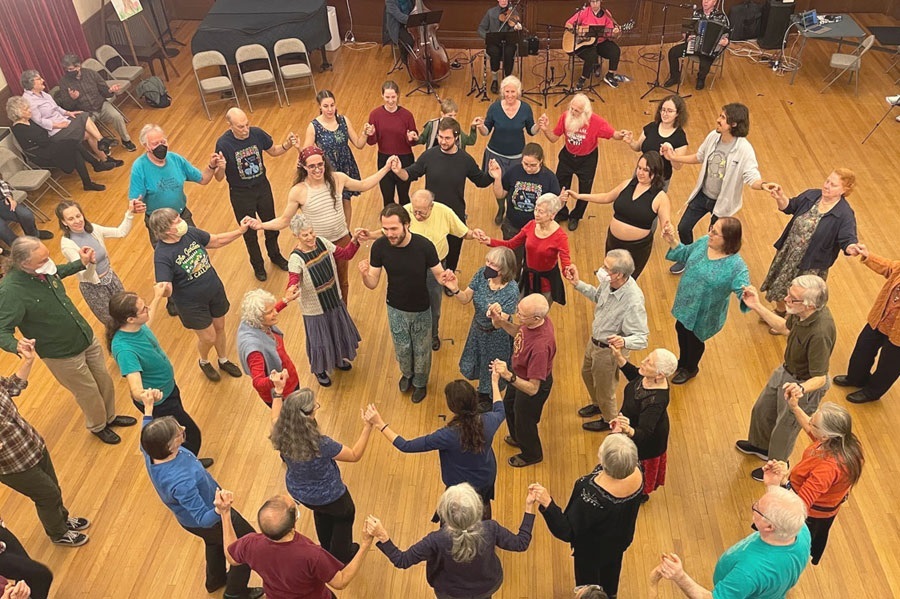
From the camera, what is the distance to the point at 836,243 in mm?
4898

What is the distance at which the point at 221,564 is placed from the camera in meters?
3.95

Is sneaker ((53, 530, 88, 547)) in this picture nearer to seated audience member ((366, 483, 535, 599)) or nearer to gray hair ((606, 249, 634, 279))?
seated audience member ((366, 483, 535, 599))

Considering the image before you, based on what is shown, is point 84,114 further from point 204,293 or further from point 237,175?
point 204,293

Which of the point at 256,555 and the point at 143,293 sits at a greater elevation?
the point at 256,555

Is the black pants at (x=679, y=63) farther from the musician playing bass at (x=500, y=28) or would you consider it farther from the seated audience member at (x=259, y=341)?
the seated audience member at (x=259, y=341)

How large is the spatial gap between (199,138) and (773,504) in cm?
791

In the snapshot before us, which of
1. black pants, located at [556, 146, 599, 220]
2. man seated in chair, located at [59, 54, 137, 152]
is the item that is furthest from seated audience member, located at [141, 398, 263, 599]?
man seated in chair, located at [59, 54, 137, 152]

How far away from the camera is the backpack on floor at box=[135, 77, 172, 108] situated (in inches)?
364

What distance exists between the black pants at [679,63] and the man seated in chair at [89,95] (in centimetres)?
701

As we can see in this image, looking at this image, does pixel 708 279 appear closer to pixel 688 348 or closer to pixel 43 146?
pixel 688 348

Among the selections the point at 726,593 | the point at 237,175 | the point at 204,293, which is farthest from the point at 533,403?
the point at 237,175

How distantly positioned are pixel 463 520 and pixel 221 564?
1.83 m

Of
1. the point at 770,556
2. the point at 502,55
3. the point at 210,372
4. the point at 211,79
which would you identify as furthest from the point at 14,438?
the point at 502,55

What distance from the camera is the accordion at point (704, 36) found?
872 centimetres
